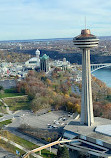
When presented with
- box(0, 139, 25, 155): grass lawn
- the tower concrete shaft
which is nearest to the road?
box(0, 139, 25, 155): grass lawn

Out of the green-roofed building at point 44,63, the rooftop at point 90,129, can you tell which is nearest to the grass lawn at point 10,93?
the rooftop at point 90,129

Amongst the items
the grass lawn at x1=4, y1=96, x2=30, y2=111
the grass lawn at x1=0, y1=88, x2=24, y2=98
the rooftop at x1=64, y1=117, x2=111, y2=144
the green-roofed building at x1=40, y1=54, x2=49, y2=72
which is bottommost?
the grass lawn at x1=4, y1=96, x2=30, y2=111

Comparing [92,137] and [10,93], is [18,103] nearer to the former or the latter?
[10,93]

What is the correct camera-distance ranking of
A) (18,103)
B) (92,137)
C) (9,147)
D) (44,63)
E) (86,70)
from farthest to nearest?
(44,63) → (18,103) → (86,70) → (9,147) → (92,137)

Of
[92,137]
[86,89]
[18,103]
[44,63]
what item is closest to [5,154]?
[92,137]

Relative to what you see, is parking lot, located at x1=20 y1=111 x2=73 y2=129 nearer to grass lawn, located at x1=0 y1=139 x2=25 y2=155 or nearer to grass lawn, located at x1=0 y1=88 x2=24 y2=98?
grass lawn, located at x1=0 y1=139 x2=25 y2=155

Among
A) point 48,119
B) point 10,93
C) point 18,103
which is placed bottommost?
point 18,103

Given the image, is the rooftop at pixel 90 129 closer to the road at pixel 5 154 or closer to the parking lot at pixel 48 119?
the parking lot at pixel 48 119

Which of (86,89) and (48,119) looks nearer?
(86,89)

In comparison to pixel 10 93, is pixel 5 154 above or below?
below
